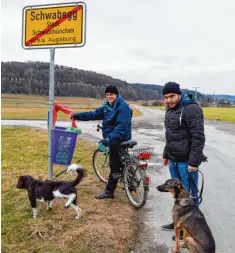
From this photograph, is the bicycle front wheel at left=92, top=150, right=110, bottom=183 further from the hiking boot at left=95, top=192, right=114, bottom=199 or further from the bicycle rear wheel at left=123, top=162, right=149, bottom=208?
the bicycle rear wheel at left=123, top=162, right=149, bottom=208

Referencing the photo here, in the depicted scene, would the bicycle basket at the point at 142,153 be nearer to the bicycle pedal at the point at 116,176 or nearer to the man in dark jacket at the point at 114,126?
the man in dark jacket at the point at 114,126

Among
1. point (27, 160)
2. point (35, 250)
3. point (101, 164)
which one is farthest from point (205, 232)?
point (27, 160)

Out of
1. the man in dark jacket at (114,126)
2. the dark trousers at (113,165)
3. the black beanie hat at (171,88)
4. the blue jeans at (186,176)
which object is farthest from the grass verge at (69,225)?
the black beanie hat at (171,88)

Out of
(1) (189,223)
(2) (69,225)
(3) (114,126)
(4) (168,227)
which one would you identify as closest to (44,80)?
(3) (114,126)

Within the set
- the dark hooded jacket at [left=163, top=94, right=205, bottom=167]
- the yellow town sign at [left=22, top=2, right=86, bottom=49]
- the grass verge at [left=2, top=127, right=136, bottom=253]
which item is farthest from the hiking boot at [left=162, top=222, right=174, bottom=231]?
the yellow town sign at [left=22, top=2, right=86, bottom=49]

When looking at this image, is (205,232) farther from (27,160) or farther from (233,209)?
(27,160)

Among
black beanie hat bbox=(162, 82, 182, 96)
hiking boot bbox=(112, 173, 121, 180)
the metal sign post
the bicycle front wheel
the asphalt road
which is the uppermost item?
the metal sign post

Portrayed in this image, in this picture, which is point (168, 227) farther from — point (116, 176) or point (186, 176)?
point (116, 176)

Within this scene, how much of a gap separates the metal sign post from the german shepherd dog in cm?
244

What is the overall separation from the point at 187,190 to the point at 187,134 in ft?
2.62

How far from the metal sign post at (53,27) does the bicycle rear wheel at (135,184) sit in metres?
1.49

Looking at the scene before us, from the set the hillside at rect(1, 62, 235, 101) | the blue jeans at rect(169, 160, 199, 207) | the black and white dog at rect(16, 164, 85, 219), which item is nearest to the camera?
the blue jeans at rect(169, 160, 199, 207)

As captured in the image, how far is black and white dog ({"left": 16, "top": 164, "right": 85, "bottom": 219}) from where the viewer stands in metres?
5.43

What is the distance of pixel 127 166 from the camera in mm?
6367
